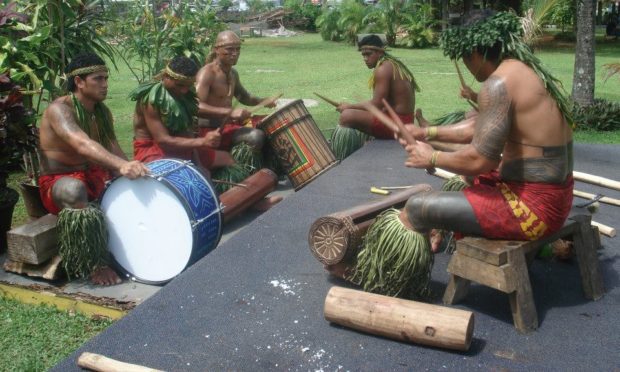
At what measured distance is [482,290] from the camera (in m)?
3.80

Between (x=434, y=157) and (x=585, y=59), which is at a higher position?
(x=434, y=157)

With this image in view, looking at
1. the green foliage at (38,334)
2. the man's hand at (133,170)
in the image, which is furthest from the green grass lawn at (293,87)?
the man's hand at (133,170)

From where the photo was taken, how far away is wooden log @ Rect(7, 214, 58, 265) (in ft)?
15.4

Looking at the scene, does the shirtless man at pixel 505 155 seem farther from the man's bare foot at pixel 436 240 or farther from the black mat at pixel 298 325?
the man's bare foot at pixel 436 240

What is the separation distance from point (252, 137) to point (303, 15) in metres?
28.3

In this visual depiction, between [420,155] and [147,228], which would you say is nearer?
[420,155]

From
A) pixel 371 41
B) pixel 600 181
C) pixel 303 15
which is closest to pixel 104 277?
pixel 371 41

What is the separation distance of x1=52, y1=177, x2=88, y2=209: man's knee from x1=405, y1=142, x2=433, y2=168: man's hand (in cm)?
246

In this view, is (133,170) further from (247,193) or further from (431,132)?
(431,132)

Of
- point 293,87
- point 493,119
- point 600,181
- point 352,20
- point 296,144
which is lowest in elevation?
point 293,87

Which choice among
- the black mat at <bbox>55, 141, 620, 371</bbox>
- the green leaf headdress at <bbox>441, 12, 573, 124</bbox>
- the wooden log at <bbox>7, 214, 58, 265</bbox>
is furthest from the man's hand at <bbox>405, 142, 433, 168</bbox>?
the wooden log at <bbox>7, 214, 58, 265</bbox>

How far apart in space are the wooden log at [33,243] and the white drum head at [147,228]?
0.45m

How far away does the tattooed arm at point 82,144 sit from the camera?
4.48m

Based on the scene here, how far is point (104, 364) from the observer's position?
306 cm
